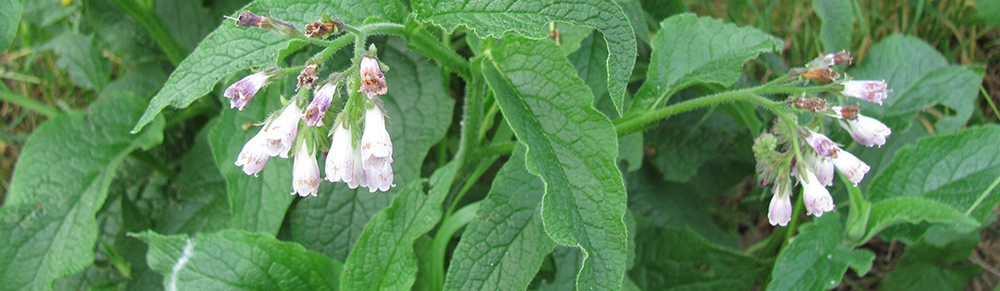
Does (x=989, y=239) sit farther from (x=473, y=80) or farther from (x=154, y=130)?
(x=154, y=130)

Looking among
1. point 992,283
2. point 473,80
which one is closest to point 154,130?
point 473,80

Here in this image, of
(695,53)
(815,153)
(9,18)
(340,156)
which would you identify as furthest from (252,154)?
(815,153)

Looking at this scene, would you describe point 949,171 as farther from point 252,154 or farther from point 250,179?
point 250,179

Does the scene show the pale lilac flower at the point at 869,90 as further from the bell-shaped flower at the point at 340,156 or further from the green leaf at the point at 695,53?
the bell-shaped flower at the point at 340,156

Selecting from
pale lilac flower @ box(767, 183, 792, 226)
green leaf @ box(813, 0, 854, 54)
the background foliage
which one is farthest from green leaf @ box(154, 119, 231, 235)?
green leaf @ box(813, 0, 854, 54)

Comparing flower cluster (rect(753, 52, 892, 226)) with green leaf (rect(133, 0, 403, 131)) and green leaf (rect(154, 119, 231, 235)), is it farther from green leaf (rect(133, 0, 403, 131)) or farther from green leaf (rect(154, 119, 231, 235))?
green leaf (rect(154, 119, 231, 235))

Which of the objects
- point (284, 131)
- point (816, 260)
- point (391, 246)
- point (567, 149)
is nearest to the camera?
point (284, 131)
